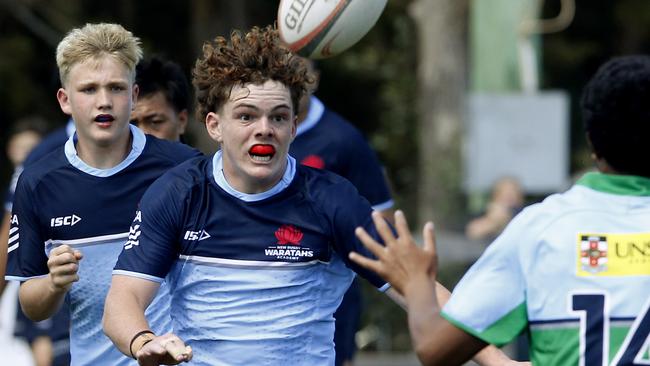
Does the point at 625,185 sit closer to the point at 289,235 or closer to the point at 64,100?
the point at 289,235

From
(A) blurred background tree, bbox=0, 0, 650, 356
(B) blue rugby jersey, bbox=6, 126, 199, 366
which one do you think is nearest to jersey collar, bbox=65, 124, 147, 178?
(B) blue rugby jersey, bbox=6, 126, 199, 366

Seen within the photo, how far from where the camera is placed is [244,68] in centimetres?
498

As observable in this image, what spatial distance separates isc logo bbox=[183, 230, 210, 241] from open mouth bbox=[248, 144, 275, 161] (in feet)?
1.01

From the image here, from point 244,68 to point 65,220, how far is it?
1.07 meters

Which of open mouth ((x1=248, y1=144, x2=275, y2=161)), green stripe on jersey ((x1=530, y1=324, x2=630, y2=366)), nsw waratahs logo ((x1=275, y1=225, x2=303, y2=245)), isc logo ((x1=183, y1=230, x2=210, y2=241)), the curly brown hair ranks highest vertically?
the curly brown hair

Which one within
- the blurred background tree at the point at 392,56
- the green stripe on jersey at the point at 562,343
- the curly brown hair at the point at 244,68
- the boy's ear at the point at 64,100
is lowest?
the blurred background tree at the point at 392,56

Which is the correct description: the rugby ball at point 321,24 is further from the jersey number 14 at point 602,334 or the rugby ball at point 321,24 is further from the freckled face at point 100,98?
the jersey number 14 at point 602,334

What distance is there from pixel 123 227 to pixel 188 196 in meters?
0.74

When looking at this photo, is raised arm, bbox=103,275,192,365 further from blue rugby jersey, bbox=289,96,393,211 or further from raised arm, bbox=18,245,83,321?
blue rugby jersey, bbox=289,96,393,211

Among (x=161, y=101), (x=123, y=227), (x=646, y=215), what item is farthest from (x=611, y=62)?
(x=161, y=101)

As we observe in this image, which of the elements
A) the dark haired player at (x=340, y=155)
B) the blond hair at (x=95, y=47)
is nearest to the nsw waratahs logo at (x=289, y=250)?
the blond hair at (x=95, y=47)

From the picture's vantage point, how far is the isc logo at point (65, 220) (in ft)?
18.1

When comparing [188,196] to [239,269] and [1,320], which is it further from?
[1,320]

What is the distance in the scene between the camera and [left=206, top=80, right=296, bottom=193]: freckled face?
4.90 m
